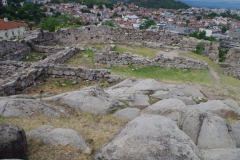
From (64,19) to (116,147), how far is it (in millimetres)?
38318

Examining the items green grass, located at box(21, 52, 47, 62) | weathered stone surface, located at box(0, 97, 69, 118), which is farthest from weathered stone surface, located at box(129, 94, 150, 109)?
green grass, located at box(21, 52, 47, 62)

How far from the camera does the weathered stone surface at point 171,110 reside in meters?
7.74

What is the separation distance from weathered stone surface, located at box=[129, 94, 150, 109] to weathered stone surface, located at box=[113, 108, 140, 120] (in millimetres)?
750

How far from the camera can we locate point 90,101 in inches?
346

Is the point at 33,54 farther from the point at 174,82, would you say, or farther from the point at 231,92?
the point at 231,92

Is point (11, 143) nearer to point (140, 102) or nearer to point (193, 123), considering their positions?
point (193, 123)

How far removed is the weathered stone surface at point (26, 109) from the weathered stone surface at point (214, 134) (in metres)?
4.56

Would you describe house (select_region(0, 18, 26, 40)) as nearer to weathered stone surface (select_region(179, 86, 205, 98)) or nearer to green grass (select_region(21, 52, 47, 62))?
green grass (select_region(21, 52, 47, 62))

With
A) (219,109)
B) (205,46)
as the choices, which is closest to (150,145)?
(219,109)

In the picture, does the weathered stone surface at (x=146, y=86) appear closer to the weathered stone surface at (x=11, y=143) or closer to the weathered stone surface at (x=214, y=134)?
the weathered stone surface at (x=214, y=134)

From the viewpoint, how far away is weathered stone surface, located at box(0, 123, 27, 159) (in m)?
4.79

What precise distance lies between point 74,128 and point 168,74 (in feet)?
32.9

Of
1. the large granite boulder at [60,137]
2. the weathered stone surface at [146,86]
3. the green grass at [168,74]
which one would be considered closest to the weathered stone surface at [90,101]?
the large granite boulder at [60,137]

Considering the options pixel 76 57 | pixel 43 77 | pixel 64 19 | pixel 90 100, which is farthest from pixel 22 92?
pixel 64 19
